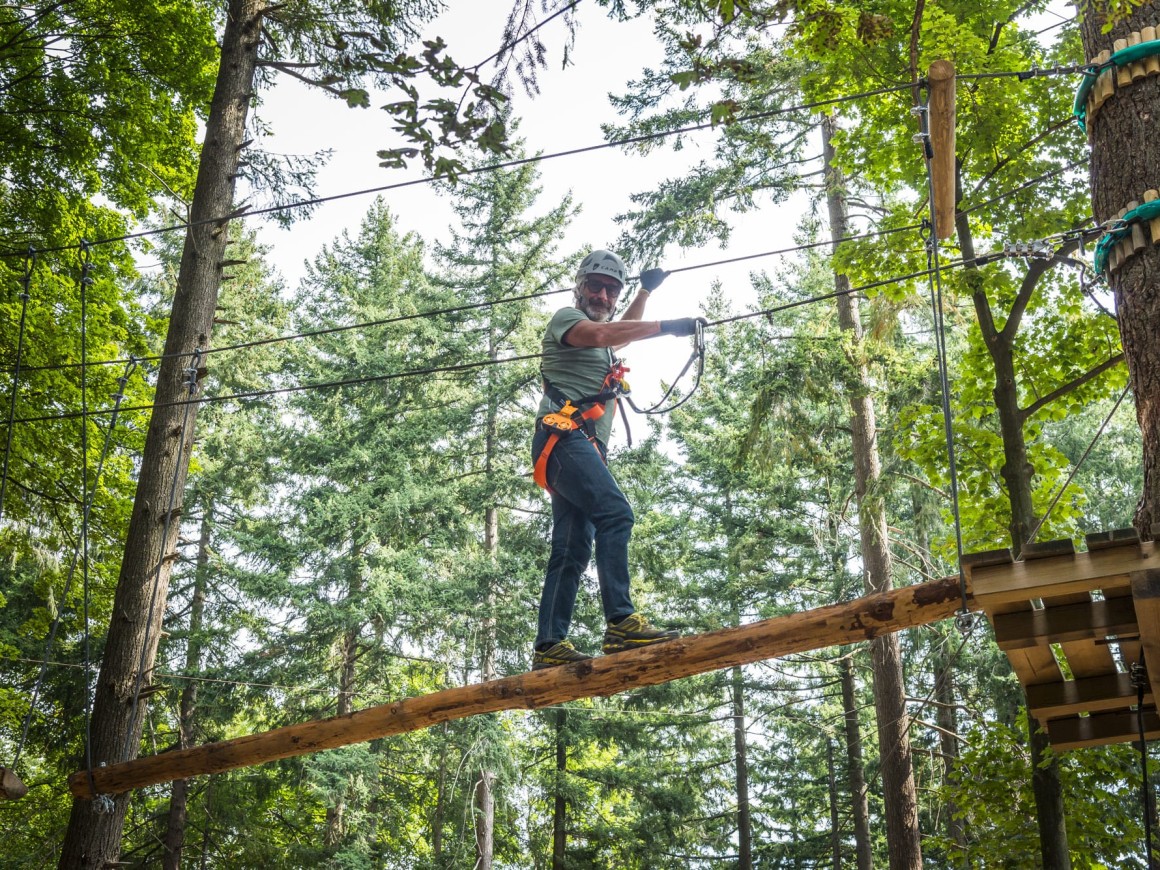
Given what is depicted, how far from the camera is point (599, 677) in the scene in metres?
4.04

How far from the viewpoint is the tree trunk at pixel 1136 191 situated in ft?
11.6

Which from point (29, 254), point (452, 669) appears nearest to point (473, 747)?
point (452, 669)

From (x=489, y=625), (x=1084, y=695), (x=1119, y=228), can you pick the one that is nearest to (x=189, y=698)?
(x=489, y=625)

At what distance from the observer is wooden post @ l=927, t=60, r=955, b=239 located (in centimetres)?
405

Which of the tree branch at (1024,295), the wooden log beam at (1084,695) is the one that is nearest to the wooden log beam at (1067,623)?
the wooden log beam at (1084,695)

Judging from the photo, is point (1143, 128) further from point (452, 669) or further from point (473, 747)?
point (452, 669)

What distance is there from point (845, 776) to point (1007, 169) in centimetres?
1277

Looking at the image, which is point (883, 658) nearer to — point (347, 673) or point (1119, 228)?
point (1119, 228)

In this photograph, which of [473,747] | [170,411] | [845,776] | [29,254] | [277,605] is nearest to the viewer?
[29,254]

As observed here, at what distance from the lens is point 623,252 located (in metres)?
12.3

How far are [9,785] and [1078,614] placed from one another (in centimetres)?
452

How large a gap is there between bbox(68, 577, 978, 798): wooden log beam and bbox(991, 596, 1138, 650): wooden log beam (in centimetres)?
23

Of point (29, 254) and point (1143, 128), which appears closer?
point (1143, 128)

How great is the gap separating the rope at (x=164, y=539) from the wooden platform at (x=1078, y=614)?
4435mm
